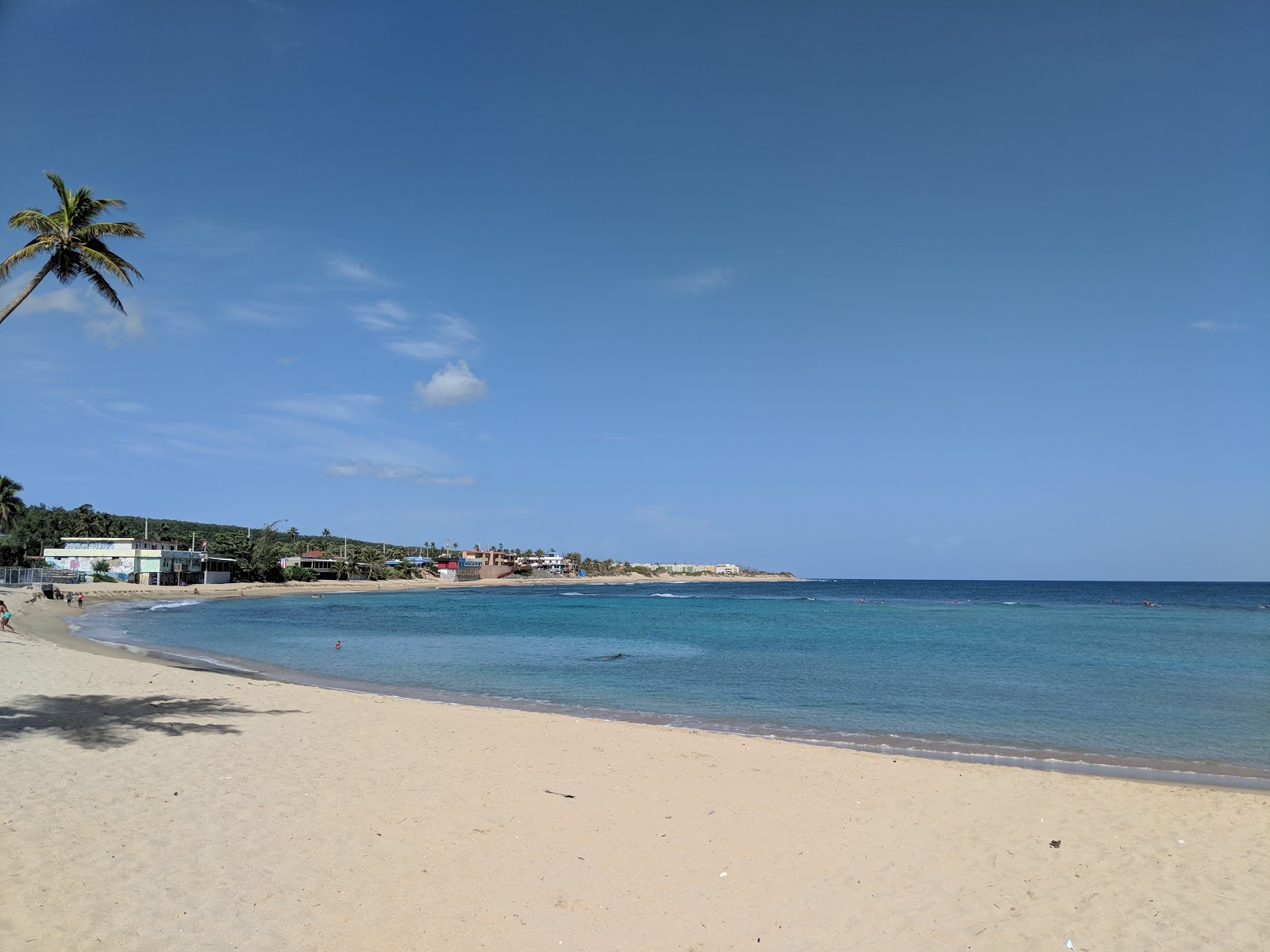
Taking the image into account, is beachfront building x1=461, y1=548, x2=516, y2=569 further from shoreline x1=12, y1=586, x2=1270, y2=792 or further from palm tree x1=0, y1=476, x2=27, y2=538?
shoreline x1=12, y1=586, x2=1270, y2=792

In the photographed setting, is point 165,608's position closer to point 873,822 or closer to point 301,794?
point 301,794

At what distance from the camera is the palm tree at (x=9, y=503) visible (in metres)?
61.8

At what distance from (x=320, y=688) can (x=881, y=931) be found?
1625 centimetres

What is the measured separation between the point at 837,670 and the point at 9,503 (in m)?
71.2

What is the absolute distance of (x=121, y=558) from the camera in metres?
73.5

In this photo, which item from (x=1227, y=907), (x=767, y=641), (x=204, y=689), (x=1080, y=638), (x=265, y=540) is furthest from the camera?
(x=265, y=540)

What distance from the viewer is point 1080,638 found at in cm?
4319

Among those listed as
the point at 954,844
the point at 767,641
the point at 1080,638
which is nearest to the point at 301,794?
the point at 954,844

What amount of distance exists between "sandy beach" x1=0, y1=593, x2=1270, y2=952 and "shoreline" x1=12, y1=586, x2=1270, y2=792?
103 centimetres

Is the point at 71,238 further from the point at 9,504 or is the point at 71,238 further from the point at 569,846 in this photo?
the point at 9,504

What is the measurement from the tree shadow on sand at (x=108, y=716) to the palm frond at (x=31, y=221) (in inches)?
346

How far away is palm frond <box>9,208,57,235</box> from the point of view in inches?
537

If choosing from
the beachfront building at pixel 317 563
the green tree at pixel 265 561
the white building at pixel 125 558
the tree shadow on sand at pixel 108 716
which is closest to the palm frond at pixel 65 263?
the tree shadow on sand at pixel 108 716

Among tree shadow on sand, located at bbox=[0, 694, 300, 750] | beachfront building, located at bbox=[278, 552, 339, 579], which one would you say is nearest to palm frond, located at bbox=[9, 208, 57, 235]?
tree shadow on sand, located at bbox=[0, 694, 300, 750]
